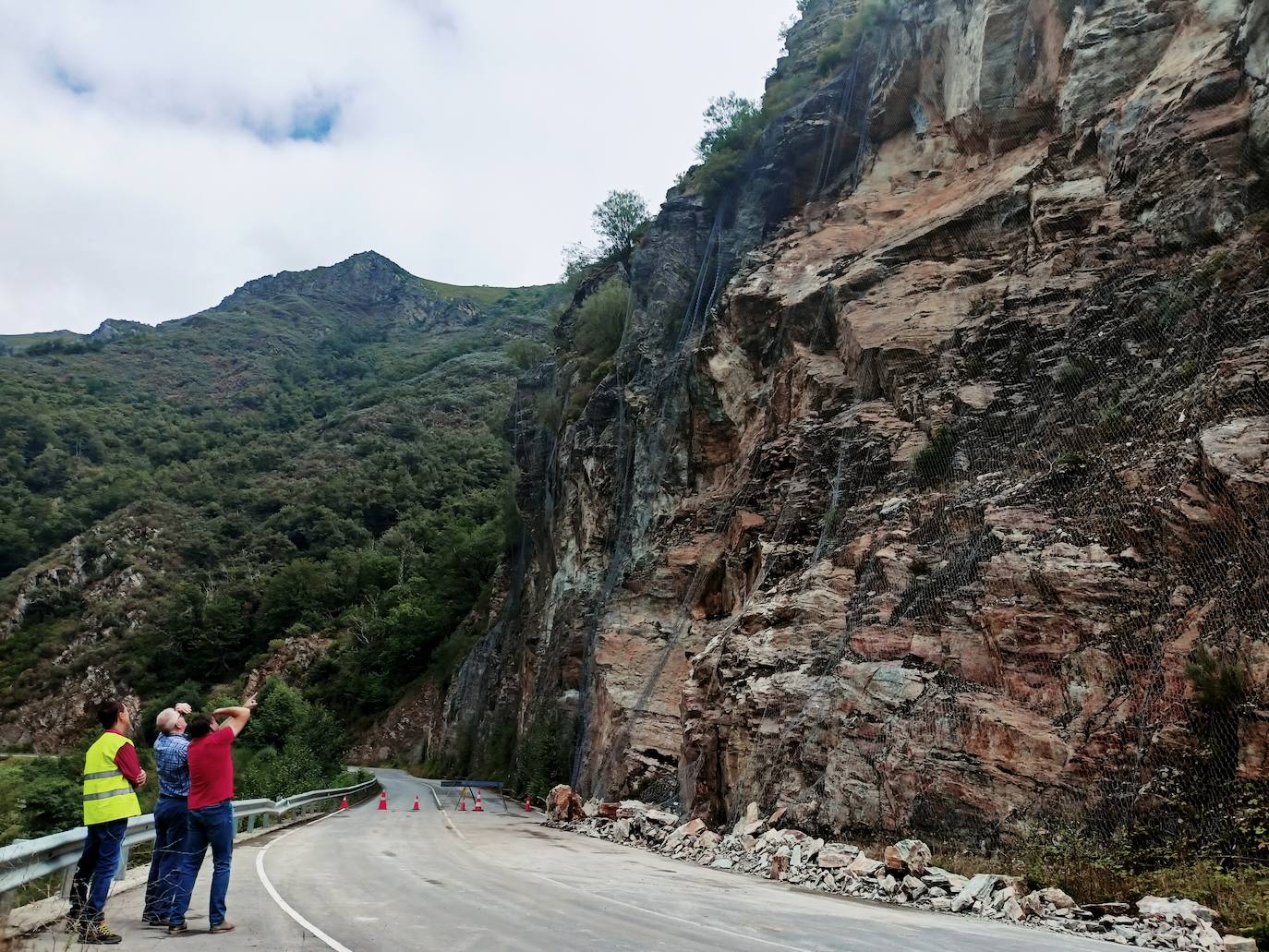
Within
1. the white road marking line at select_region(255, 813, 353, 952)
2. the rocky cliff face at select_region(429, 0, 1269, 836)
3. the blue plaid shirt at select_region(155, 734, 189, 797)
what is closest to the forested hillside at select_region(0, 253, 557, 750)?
the rocky cliff face at select_region(429, 0, 1269, 836)

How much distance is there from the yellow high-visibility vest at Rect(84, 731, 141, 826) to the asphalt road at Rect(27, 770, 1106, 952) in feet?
2.31

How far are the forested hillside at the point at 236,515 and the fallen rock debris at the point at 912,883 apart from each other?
3648cm

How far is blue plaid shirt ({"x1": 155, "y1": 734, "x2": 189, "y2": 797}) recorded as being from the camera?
5.67 metres

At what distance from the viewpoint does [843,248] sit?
2097 centimetres

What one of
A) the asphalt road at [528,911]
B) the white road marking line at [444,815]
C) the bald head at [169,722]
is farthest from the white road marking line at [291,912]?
the white road marking line at [444,815]

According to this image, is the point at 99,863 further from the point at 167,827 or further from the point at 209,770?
the point at 209,770

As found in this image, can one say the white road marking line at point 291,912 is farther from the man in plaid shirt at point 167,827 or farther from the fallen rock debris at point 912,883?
the fallen rock debris at point 912,883

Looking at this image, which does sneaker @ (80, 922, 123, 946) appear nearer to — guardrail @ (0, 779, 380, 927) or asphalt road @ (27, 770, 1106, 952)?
asphalt road @ (27, 770, 1106, 952)

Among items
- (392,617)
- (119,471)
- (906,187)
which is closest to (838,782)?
(906,187)

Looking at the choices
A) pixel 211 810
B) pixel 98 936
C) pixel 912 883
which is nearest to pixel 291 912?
pixel 211 810

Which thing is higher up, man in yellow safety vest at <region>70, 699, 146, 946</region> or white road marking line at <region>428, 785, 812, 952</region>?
man in yellow safety vest at <region>70, 699, 146, 946</region>

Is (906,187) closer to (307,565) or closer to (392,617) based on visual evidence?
(392,617)

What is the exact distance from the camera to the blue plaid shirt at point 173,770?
567 cm

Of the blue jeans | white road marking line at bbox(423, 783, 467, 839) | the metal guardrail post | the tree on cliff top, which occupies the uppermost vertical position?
the tree on cliff top
